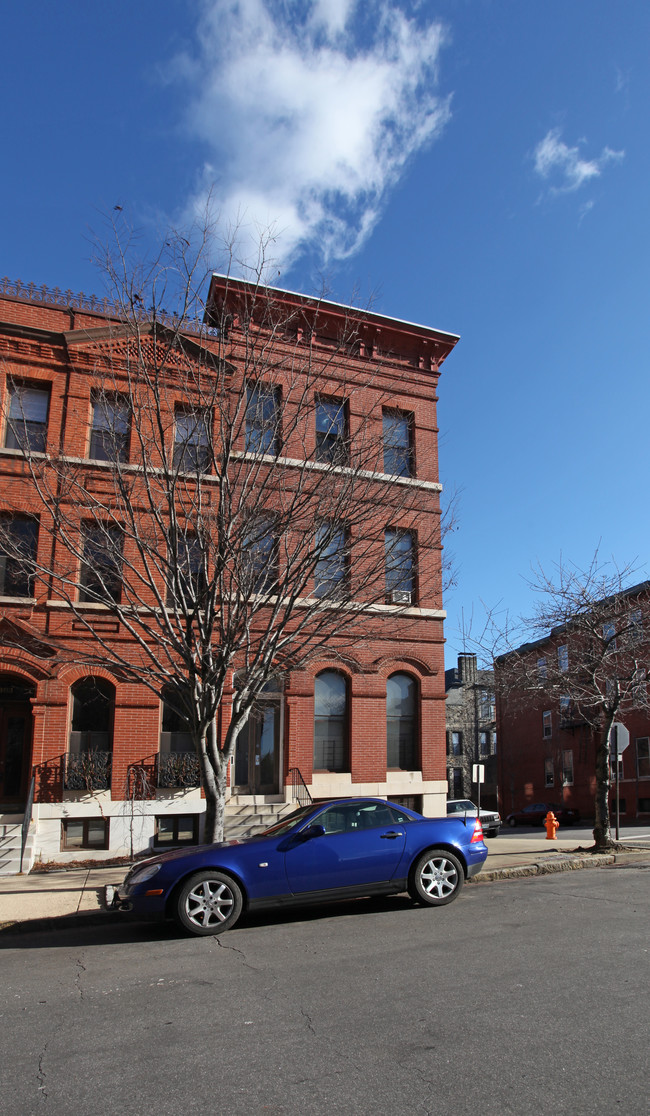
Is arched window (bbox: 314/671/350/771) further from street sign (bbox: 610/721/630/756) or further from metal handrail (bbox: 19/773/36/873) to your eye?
metal handrail (bbox: 19/773/36/873)

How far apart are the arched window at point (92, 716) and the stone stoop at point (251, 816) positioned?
9.04 ft

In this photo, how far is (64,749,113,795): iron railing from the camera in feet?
48.0

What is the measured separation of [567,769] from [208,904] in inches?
1454

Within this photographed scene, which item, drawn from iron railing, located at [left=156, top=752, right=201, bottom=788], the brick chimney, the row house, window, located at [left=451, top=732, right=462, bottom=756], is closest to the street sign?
iron railing, located at [left=156, top=752, right=201, bottom=788]

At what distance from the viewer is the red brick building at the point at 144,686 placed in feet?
48.3

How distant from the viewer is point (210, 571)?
1166 cm

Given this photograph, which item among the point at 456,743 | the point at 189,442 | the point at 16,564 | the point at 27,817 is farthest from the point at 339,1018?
the point at 456,743

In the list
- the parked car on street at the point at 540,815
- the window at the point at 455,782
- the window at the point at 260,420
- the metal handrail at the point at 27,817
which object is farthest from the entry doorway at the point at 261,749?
the window at the point at 455,782

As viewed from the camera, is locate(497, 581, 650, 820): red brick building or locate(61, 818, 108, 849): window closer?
locate(61, 818, 108, 849): window

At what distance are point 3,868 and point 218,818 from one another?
18.1ft

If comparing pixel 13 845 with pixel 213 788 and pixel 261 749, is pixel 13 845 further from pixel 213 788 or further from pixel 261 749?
pixel 213 788

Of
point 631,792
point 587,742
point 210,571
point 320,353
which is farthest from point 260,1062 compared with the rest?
point 587,742

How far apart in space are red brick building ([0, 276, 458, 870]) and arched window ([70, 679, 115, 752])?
0.09ft

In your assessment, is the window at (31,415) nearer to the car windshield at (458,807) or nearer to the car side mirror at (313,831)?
the car side mirror at (313,831)
